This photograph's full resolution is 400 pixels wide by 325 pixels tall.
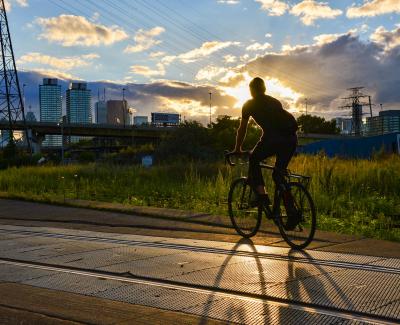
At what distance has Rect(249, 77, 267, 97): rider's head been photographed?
794cm

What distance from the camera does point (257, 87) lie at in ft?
26.1

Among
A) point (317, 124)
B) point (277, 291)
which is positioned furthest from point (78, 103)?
point (277, 291)

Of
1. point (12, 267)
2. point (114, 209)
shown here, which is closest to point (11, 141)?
point (114, 209)

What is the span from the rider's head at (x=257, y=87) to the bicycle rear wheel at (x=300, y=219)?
54.2 inches

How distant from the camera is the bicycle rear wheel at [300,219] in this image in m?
7.41

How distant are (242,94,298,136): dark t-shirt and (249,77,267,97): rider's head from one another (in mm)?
69

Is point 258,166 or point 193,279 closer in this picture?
point 193,279

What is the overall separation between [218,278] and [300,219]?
2024 mm

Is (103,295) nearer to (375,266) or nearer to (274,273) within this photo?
(274,273)

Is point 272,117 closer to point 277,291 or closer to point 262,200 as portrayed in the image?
point 262,200

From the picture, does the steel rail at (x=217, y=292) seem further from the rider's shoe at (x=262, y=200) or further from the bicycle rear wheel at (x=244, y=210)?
the bicycle rear wheel at (x=244, y=210)

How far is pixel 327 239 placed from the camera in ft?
27.3

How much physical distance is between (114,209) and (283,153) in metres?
6.15

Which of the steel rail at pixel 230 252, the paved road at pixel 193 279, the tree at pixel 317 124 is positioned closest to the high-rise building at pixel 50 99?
the tree at pixel 317 124
